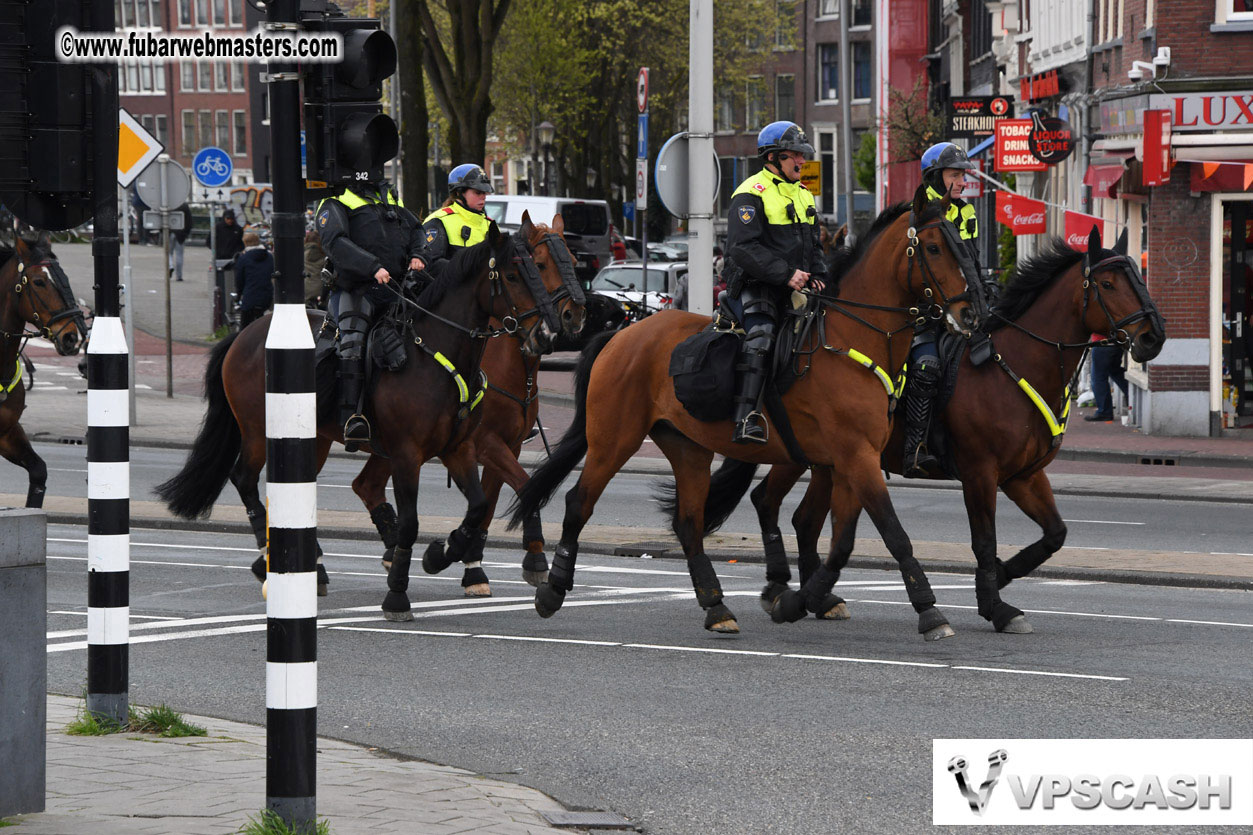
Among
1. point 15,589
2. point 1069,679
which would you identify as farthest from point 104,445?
point 1069,679

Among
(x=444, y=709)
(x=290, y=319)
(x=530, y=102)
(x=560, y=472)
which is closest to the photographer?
(x=290, y=319)

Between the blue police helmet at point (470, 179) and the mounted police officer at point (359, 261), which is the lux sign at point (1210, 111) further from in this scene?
the mounted police officer at point (359, 261)

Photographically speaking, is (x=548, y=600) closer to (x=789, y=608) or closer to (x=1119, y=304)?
(x=789, y=608)

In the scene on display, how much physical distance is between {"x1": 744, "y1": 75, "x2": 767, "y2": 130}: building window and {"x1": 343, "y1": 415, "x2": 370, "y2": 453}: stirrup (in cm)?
7317

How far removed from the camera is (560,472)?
11.6 m

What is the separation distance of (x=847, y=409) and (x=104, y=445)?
437cm

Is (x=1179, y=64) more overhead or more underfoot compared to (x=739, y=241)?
more overhead

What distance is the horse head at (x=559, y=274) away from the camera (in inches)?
454

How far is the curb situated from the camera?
42.4ft

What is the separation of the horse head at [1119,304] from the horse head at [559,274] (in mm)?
3100

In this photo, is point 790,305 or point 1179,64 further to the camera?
point 1179,64

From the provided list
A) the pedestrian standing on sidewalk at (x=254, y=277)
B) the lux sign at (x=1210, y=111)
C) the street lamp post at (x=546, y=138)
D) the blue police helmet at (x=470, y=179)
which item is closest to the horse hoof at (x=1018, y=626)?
the blue police helmet at (x=470, y=179)

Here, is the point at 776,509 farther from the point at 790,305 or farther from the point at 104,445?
the point at 104,445

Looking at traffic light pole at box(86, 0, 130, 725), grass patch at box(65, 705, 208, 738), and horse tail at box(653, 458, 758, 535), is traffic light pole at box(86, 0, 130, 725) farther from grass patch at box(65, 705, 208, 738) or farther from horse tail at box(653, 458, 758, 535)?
horse tail at box(653, 458, 758, 535)
